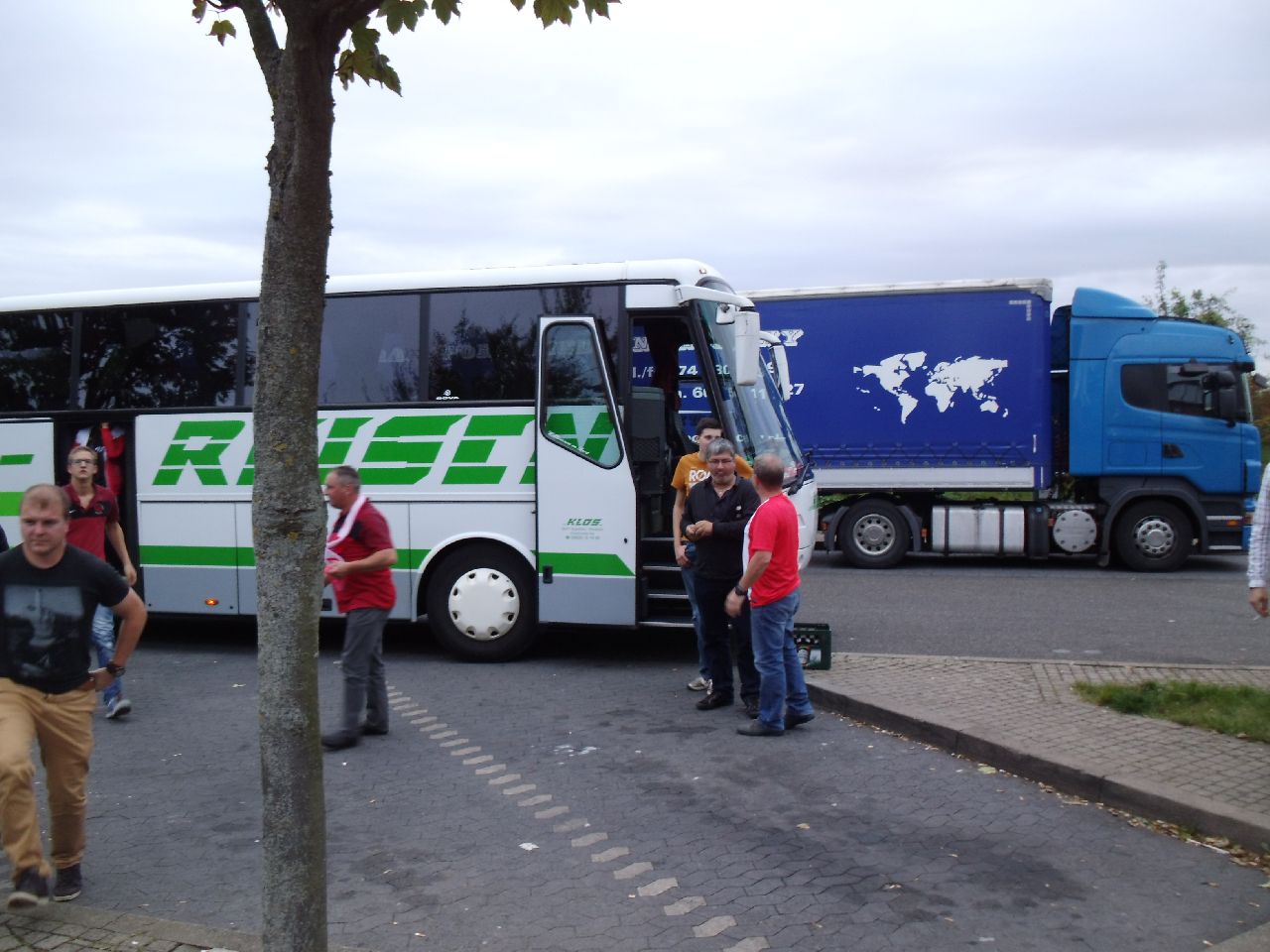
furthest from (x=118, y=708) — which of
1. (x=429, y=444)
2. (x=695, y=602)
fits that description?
(x=695, y=602)

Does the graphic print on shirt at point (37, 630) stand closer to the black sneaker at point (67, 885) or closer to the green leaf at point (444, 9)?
the black sneaker at point (67, 885)

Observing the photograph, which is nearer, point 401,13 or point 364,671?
point 401,13

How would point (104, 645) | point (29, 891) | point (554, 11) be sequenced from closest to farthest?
1. point (554, 11)
2. point (29, 891)
3. point (104, 645)

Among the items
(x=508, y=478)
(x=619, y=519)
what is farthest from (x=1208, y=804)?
(x=508, y=478)

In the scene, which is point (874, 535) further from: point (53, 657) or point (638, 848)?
point (53, 657)

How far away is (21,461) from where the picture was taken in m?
10.9

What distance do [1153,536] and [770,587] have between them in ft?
33.8

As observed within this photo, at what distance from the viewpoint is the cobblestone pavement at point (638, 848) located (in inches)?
175

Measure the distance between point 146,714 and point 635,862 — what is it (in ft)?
15.2

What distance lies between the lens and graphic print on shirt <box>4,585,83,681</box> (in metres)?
4.75

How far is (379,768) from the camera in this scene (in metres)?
6.71

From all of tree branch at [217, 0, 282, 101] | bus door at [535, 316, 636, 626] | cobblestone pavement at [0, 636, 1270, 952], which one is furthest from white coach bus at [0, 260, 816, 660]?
tree branch at [217, 0, 282, 101]

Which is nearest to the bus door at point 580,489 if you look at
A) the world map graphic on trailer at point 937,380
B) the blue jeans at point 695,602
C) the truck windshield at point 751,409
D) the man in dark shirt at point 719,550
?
the truck windshield at point 751,409

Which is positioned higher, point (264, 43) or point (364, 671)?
point (264, 43)
